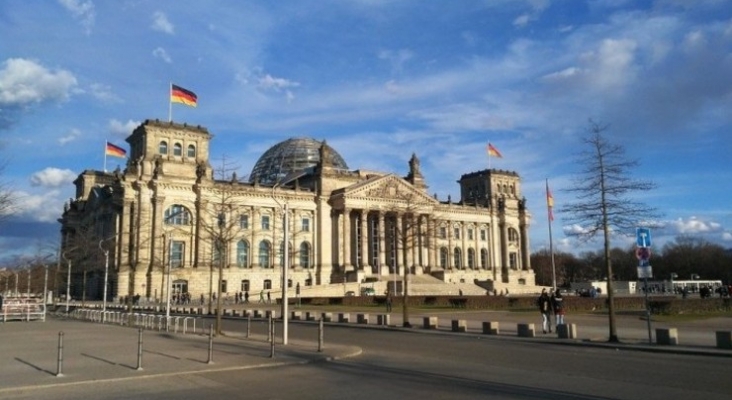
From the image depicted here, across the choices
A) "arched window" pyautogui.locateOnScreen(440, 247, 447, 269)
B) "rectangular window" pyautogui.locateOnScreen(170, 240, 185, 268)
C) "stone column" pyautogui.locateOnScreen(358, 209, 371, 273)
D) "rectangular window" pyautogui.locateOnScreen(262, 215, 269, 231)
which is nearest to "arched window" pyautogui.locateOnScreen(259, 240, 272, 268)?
"rectangular window" pyautogui.locateOnScreen(262, 215, 269, 231)

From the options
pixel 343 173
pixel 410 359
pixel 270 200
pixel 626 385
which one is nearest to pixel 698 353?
pixel 626 385

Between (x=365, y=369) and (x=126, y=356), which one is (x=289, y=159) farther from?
(x=365, y=369)

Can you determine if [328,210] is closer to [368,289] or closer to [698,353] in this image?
[368,289]

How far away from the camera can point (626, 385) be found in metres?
13.9

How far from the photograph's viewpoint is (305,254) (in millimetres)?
106500

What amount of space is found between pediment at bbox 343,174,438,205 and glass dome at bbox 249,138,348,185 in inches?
A: 578

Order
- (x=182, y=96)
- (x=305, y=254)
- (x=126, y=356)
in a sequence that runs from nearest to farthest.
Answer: (x=126, y=356) < (x=182, y=96) < (x=305, y=254)

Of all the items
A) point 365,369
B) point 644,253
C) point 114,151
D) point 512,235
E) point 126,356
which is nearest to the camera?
point 365,369

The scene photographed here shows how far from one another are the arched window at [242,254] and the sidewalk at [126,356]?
228 ft

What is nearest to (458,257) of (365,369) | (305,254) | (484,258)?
(484,258)

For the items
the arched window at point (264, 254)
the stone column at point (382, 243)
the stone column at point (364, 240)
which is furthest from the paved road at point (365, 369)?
the stone column at point (364, 240)

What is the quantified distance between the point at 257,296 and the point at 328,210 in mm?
24539

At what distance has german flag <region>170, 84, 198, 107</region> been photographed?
7869 centimetres

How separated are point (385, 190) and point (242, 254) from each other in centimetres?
2947
